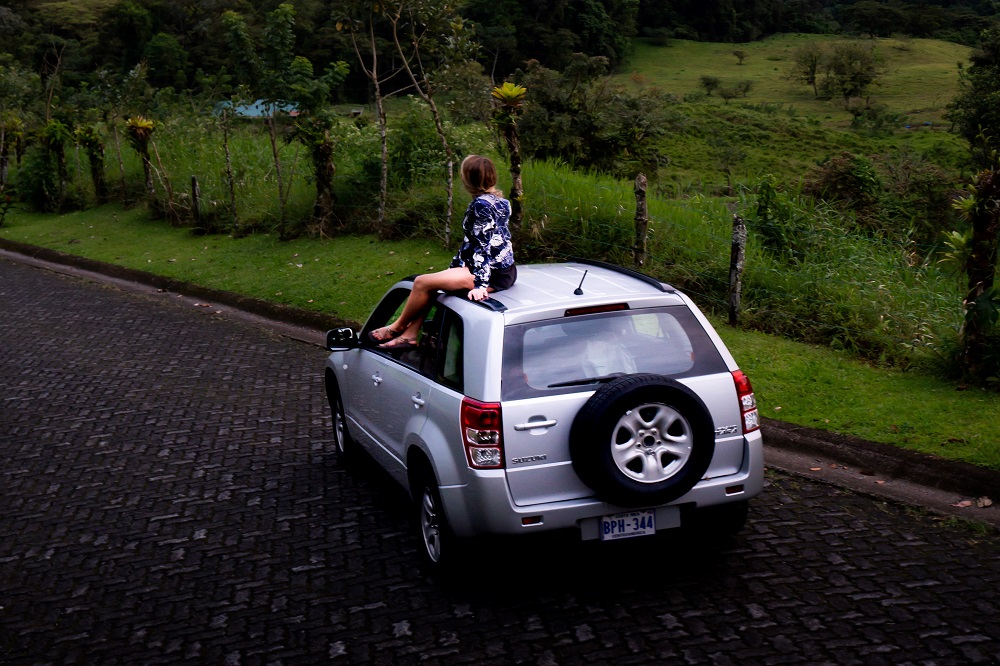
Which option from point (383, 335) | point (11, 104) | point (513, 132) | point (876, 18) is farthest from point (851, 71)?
point (383, 335)

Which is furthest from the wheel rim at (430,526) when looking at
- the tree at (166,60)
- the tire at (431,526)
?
the tree at (166,60)

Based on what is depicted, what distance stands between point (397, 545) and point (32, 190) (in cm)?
2368

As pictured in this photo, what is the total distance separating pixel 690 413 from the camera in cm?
495

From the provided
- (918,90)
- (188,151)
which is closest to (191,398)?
(188,151)

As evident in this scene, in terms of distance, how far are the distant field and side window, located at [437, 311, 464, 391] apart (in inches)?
1713

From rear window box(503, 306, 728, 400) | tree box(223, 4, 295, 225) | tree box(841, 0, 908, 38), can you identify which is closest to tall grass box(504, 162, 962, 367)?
rear window box(503, 306, 728, 400)

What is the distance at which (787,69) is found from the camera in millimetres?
63688

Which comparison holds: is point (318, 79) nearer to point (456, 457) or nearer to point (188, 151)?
point (188, 151)

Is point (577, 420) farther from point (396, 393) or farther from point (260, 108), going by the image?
point (260, 108)

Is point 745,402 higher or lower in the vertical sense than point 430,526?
higher

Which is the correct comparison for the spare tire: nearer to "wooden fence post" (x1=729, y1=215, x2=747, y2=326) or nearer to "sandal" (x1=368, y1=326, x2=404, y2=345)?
"sandal" (x1=368, y1=326, x2=404, y2=345)

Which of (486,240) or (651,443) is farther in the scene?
(486,240)

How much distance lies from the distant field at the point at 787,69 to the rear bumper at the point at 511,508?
143 feet

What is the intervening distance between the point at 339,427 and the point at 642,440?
3391 mm
